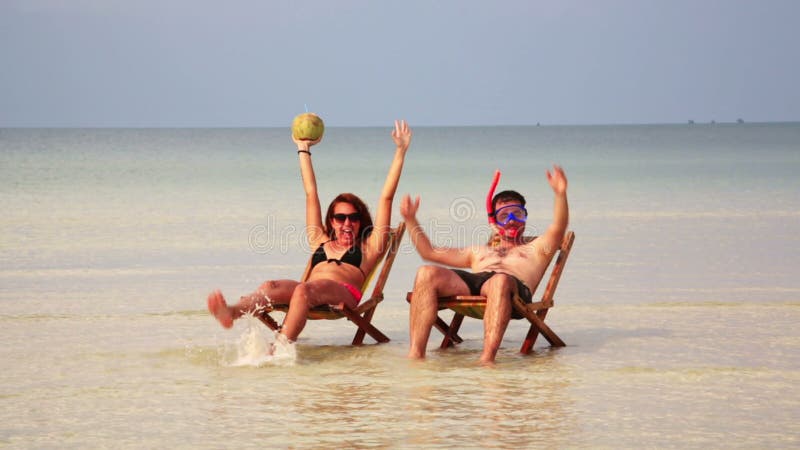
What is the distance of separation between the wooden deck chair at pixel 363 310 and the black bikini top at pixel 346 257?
8cm

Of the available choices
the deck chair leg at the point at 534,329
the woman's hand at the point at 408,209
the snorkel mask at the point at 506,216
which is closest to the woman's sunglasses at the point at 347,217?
the woman's hand at the point at 408,209

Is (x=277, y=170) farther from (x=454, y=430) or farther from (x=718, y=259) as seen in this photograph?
(x=454, y=430)

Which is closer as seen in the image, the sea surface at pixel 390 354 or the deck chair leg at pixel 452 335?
the sea surface at pixel 390 354

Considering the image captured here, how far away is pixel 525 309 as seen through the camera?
25.6 feet

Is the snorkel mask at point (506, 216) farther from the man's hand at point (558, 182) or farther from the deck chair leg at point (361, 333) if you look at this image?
the deck chair leg at point (361, 333)

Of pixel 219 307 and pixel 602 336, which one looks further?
pixel 602 336

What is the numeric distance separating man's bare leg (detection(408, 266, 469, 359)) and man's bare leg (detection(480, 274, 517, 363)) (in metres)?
0.27

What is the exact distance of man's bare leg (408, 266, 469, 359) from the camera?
25.6 ft

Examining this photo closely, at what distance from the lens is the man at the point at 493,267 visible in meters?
7.69

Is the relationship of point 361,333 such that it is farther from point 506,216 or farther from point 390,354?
point 506,216

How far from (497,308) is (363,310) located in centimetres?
96

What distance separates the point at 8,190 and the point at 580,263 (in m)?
16.7

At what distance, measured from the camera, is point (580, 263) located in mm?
13062

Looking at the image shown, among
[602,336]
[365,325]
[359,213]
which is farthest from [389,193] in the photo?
[602,336]
